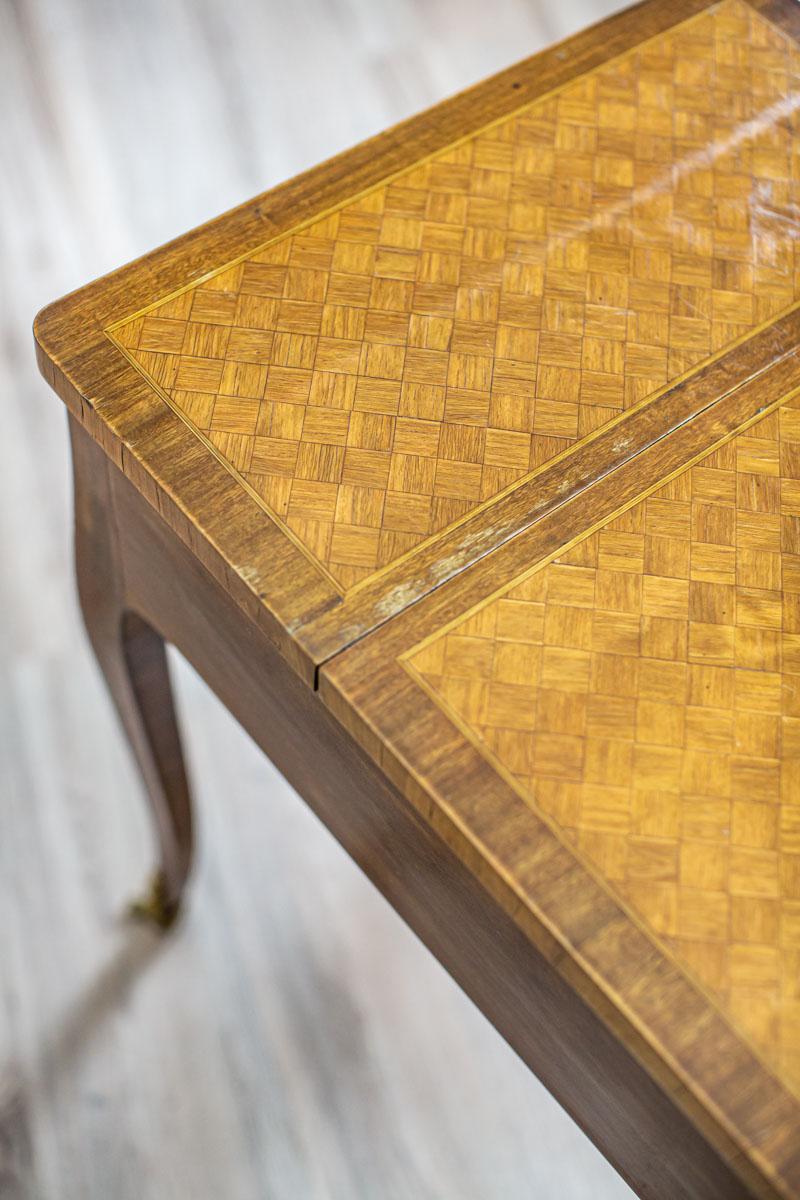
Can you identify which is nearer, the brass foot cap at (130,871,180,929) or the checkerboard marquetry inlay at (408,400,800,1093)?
the checkerboard marquetry inlay at (408,400,800,1093)

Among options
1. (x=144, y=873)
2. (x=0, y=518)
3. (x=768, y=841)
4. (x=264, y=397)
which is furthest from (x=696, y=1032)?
(x=0, y=518)

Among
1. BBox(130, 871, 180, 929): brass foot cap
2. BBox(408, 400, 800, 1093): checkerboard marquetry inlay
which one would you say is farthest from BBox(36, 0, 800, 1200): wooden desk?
BBox(130, 871, 180, 929): brass foot cap

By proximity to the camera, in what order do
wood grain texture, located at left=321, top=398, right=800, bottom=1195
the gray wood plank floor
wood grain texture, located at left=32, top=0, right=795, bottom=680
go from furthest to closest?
1. the gray wood plank floor
2. wood grain texture, located at left=32, top=0, right=795, bottom=680
3. wood grain texture, located at left=321, top=398, right=800, bottom=1195

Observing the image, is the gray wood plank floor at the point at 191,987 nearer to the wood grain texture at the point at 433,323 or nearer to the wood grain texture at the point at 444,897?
the wood grain texture at the point at 444,897

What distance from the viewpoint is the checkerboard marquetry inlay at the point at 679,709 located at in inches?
19.6

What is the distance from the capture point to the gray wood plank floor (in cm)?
100

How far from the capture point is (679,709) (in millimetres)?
545

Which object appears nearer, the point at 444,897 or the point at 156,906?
the point at 444,897

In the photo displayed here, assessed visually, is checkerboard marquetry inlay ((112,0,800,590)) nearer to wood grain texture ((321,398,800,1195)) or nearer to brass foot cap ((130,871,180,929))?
wood grain texture ((321,398,800,1195))

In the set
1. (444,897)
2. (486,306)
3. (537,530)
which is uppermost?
(486,306)

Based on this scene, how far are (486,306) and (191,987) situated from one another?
0.69 metres

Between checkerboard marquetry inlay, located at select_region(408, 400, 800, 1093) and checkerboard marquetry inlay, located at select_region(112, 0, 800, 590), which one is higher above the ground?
checkerboard marquetry inlay, located at select_region(112, 0, 800, 590)

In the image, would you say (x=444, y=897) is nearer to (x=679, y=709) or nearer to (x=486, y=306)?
(x=679, y=709)

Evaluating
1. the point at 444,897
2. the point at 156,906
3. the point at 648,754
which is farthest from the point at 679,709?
the point at 156,906
